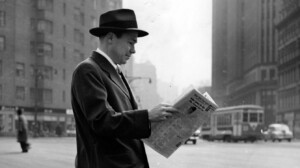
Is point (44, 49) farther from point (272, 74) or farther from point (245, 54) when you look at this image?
point (245, 54)

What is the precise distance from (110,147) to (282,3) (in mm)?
78303

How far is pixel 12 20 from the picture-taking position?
55406 millimetres

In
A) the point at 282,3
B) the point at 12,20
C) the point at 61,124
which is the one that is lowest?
the point at 61,124

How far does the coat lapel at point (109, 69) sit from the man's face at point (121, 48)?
0.06 m

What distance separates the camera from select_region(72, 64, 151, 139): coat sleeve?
2.78 meters

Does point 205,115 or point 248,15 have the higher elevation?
point 248,15

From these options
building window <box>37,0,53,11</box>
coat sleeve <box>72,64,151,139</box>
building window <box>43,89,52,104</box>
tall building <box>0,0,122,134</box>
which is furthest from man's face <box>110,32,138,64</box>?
building window <box>37,0,53,11</box>

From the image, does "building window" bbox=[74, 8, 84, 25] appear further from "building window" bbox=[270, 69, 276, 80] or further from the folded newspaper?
the folded newspaper

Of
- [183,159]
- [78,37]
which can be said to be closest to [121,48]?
[183,159]

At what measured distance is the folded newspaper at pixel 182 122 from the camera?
9.99ft

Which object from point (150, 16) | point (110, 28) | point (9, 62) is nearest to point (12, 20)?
point (9, 62)

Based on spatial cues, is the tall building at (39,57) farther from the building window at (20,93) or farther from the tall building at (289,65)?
the tall building at (289,65)

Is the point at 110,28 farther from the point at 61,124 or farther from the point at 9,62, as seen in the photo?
the point at 61,124

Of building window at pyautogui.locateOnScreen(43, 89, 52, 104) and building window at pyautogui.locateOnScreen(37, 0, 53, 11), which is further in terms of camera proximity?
building window at pyautogui.locateOnScreen(43, 89, 52, 104)
